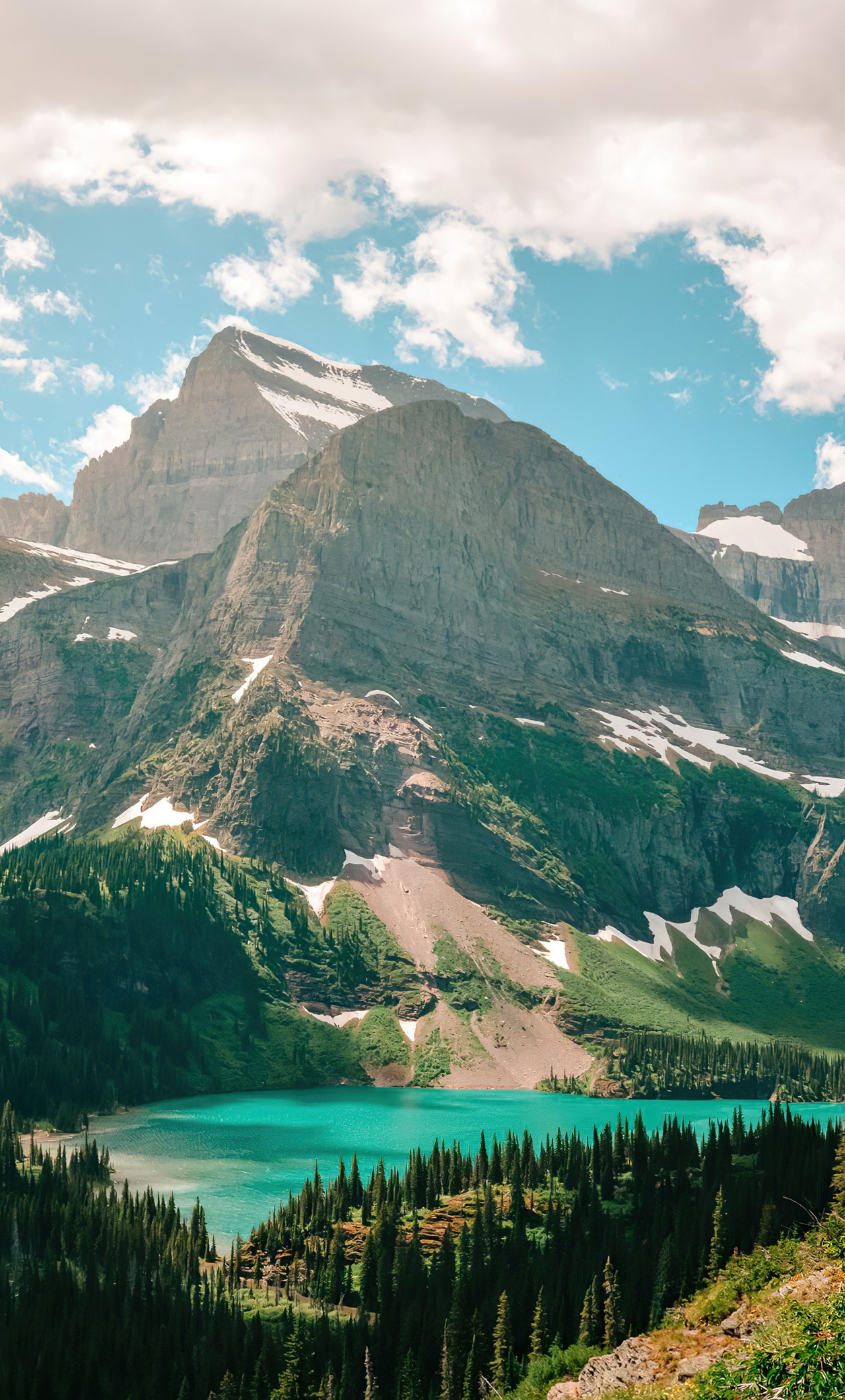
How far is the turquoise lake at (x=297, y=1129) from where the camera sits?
362 feet

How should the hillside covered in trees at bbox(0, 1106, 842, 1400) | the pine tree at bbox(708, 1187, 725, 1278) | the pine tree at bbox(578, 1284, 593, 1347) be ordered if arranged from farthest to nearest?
the hillside covered in trees at bbox(0, 1106, 842, 1400) → the pine tree at bbox(708, 1187, 725, 1278) → the pine tree at bbox(578, 1284, 593, 1347)

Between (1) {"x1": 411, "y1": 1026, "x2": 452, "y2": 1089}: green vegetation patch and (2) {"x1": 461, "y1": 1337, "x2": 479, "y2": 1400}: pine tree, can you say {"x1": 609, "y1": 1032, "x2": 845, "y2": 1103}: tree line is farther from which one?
(2) {"x1": 461, "y1": 1337, "x2": 479, "y2": 1400}: pine tree

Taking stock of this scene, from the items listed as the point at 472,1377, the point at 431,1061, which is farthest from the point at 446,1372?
the point at 431,1061

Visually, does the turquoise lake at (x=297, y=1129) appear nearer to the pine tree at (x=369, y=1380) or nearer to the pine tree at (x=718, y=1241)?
the pine tree at (x=369, y=1380)

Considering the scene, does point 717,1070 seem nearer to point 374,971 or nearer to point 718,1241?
point 374,971

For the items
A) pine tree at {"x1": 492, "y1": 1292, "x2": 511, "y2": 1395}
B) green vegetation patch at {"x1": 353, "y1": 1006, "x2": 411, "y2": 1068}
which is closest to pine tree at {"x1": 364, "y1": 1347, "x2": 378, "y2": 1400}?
pine tree at {"x1": 492, "y1": 1292, "x2": 511, "y2": 1395}

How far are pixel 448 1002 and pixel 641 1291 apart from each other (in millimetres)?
126167

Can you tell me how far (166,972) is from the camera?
17862cm

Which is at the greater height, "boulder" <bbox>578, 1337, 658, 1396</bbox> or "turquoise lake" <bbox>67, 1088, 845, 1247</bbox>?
"boulder" <bbox>578, 1337, 658, 1396</bbox>

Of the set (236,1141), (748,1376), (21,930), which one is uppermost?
(21,930)

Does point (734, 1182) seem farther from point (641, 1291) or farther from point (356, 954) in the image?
point (356, 954)

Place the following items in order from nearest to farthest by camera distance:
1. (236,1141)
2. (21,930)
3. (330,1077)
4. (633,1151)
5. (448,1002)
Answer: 1. (633,1151)
2. (236,1141)
3. (21,930)
4. (330,1077)
5. (448,1002)

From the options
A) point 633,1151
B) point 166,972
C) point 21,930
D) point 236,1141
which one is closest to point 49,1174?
point 236,1141

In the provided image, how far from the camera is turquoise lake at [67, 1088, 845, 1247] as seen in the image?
362ft
